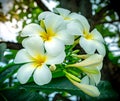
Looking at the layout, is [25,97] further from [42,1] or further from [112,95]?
[42,1]

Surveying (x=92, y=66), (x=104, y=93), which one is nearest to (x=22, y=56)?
(x=92, y=66)

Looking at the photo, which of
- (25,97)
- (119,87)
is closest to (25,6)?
(119,87)

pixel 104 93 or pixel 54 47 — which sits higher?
pixel 54 47

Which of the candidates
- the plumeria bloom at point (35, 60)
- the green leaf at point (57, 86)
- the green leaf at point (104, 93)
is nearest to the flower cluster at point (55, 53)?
the plumeria bloom at point (35, 60)

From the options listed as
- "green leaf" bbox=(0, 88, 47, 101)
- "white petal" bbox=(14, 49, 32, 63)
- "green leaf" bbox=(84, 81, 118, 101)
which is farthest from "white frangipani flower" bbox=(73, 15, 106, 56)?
"green leaf" bbox=(84, 81, 118, 101)

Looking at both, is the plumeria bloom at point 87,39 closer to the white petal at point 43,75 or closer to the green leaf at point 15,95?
the white petal at point 43,75

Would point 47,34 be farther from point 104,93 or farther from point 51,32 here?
point 104,93

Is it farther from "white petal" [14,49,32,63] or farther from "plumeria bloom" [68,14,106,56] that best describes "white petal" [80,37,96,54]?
"white petal" [14,49,32,63]
